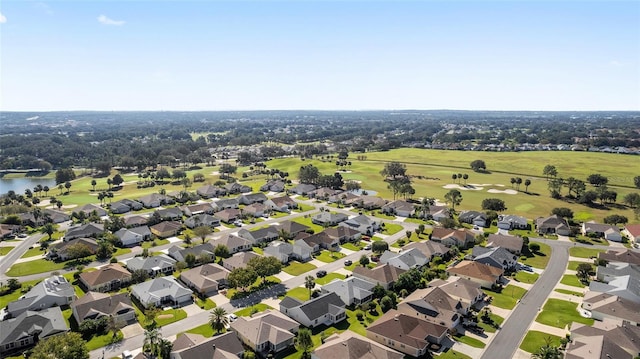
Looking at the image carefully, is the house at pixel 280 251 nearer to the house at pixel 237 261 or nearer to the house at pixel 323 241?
the house at pixel 237 261

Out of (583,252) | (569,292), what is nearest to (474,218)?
(583,252)

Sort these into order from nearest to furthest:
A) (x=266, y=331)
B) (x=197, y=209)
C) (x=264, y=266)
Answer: (x=266, y=331), (x=264, y=266), (x=197, y=209)

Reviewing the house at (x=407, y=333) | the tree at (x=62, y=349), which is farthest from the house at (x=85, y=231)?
the house at (x=407, y=333)

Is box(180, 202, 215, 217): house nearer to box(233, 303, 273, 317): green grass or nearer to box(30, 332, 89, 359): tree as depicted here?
box(233, 303, 273, 317): green grass

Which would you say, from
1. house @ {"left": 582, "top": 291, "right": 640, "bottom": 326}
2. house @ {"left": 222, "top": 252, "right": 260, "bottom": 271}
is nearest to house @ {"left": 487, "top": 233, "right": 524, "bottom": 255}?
house @ {"left": 582, "top": 291, "right": 640, "bottom": 326}

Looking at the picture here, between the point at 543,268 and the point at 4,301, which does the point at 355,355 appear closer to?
the point at 543,268

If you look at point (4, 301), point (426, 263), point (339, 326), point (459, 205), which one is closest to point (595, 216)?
point (459, 205)

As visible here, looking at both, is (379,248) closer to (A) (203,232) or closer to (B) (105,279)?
(A) (203,232)
